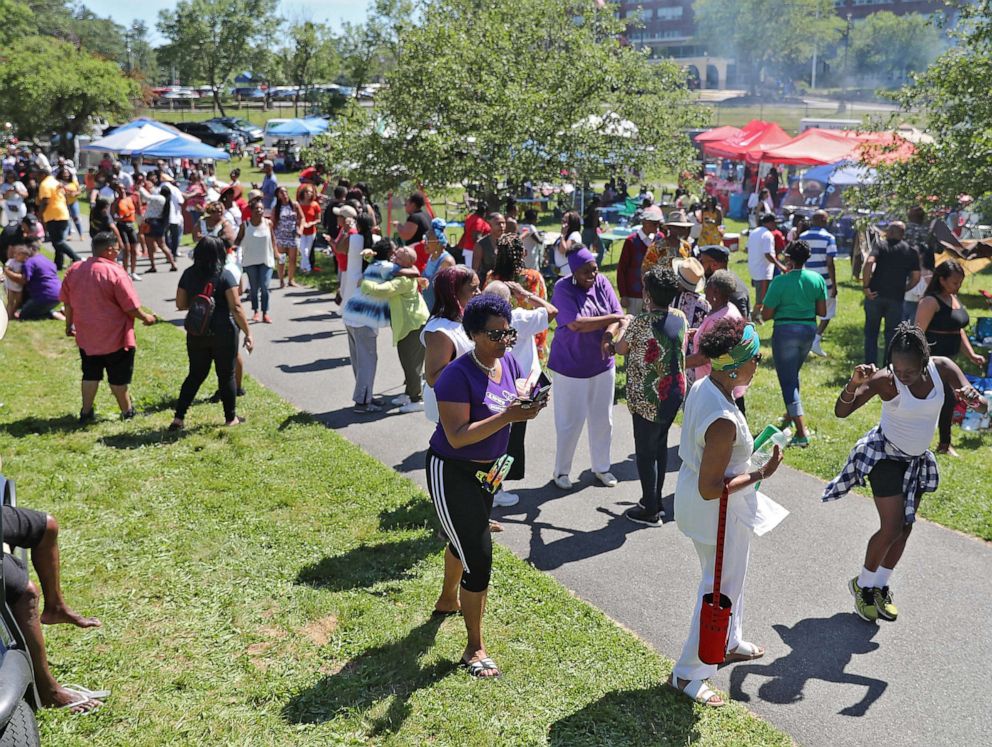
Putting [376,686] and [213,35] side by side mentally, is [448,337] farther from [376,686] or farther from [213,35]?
[213,35]

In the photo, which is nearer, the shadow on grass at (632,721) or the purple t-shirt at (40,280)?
the shadow on grass at (632,721)

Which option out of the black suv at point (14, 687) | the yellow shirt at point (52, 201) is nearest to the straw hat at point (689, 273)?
the black suv at point (14, 687)

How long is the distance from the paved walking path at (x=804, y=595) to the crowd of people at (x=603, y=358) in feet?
0.73

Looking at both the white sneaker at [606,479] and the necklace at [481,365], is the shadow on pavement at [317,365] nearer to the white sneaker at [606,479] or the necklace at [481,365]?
the white sneaker at [606,479]

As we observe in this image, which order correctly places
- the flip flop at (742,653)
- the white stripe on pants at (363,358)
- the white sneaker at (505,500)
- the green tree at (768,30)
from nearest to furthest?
1. the flip flop at (742,653)
2. the white sneaker at (505,500)
3. the white stripe on pants at (363,358)
4. the green tree at (768,30)

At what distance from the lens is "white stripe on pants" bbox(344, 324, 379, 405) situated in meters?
8.76

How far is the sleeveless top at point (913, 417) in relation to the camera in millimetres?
4902

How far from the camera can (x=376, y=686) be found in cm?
445

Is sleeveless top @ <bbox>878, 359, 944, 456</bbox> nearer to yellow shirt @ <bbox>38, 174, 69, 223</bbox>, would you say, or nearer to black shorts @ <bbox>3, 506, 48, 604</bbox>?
black shorts @ <bbox>3, 506, 48, 604</bbox>

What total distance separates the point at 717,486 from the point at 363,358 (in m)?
5.41

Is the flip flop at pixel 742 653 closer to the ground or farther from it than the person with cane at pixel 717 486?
closer to the ground

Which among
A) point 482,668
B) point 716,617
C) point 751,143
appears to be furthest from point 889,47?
point 482,668

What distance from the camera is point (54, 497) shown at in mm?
6660

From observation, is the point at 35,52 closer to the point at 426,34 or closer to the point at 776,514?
the point at 426,34
